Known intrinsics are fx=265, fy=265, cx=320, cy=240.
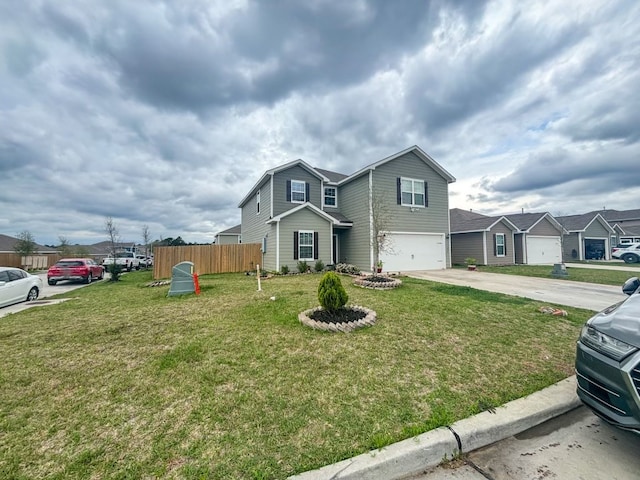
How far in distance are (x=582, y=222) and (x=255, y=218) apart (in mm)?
32950

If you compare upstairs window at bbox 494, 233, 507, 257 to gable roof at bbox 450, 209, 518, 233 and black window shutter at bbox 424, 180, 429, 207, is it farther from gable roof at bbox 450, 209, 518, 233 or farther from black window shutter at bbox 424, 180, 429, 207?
black window shutter at bbox 424, 180, 429, 207

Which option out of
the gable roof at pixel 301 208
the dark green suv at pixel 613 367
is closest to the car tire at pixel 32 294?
the gable roof at pixel 301 208

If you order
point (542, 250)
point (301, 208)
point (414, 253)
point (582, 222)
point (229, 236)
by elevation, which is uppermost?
point (582, 222)

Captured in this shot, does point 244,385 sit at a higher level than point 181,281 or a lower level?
lower

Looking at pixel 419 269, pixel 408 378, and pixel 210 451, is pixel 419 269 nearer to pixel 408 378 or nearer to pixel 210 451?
pixel 408 378

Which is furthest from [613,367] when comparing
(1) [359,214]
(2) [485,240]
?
(2) [485,240]

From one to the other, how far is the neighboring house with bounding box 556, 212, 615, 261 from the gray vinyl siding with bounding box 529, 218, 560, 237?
4728 mm

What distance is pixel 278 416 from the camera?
2.61 metres

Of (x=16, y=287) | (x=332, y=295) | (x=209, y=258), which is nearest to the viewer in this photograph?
(x=332, y=295)

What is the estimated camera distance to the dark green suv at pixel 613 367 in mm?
1996

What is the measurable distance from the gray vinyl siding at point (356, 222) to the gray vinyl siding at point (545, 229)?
16.0m

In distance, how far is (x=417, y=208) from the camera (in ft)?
53.5

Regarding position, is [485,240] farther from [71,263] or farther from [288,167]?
[71,263]

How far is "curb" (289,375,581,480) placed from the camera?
1987 mm
